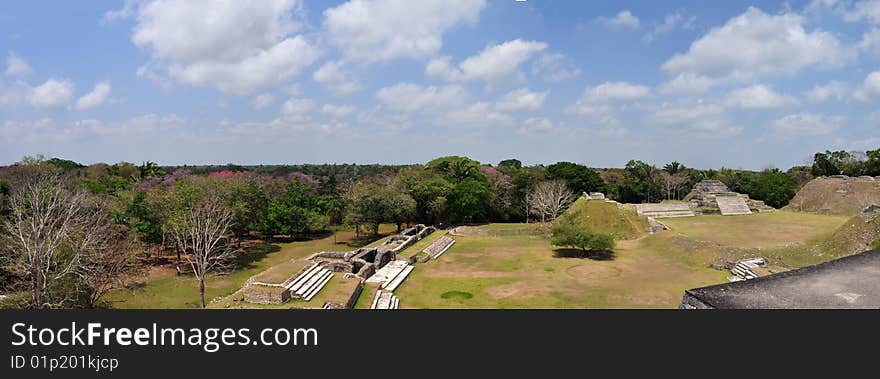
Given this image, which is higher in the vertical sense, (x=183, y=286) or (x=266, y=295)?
(x=266, y=295)

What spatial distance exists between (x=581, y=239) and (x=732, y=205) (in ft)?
91.3

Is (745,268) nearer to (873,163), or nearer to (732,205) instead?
(732,205)

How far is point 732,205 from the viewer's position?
140 ft

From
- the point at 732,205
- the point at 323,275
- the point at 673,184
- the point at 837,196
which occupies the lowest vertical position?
the point at 323,275

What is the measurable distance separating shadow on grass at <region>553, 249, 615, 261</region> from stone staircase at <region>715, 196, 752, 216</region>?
→ 2318 cm

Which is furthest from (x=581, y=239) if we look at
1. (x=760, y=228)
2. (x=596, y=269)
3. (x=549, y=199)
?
(x=760, y=228)

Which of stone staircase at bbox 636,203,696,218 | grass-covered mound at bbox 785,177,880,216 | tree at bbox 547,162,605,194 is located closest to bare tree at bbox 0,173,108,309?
stone staircase at bbox 636,203,696,218

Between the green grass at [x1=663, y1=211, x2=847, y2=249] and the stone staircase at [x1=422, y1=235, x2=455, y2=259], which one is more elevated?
the green grass at [x1=663, y1=211, x2=847, y2=249]

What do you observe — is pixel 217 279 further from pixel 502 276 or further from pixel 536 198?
pixel 536 198

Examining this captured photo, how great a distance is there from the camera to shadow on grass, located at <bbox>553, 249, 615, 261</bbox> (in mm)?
25327

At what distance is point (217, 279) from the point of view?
890 inches

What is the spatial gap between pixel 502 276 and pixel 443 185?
1826 centimetres

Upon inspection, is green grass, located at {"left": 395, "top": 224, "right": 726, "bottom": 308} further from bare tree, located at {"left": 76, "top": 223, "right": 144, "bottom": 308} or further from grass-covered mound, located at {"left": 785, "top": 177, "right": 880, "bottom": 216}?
grass-covered mound, located at {"left": 785, "top": 177, "right": 880, "bottom": 216}

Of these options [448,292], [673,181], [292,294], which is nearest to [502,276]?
[448,292]
